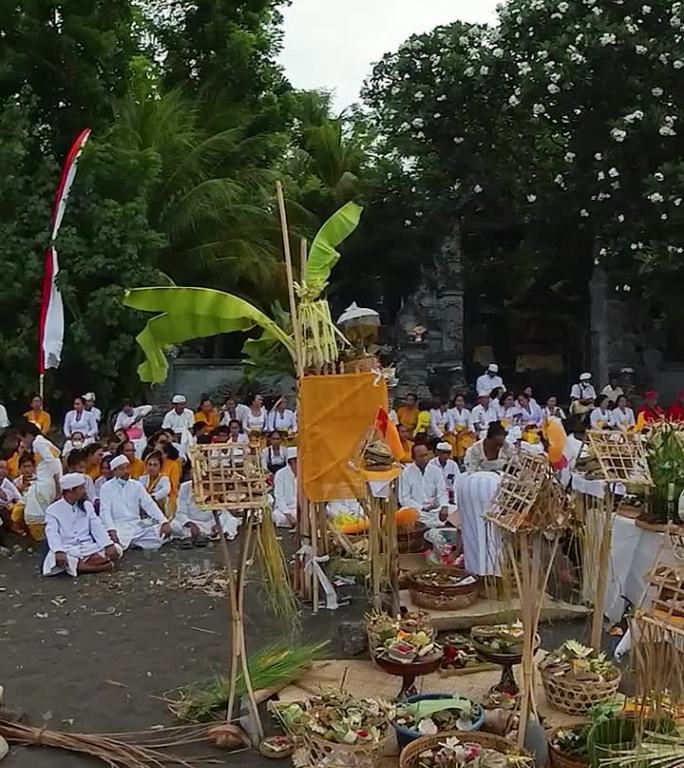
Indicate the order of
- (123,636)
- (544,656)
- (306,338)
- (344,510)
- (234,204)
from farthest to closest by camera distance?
(234,204), (344,510), (306,338), (123,636), (544,656)

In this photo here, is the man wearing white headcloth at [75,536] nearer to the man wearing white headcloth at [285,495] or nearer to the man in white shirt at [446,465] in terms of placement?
the man wearing white headcloth at [285,495]

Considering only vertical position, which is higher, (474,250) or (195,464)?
(474,250)

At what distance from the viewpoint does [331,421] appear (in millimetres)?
6898

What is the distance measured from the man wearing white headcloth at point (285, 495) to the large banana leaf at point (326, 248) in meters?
2.86

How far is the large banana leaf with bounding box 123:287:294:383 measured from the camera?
6773mm

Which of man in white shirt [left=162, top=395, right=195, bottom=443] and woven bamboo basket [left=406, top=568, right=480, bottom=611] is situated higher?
man in white shirt [left=162, top=395, right=195, bottom=443]

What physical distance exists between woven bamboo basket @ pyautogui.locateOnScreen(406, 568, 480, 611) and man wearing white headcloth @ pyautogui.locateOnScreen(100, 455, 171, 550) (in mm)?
3296

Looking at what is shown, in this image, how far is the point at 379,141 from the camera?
20.5 metres

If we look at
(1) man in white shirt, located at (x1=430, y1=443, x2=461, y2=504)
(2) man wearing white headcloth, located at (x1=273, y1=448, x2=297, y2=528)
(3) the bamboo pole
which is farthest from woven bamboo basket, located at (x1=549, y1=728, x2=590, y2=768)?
(2) man wearing white headcloth, located at (x1=273, y1=448, x2=297, y2=528)

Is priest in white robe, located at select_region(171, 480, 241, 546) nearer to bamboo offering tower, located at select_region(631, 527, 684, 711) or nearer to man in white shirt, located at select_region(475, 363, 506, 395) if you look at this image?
bamboo offering tower, located at select_region(631, 527, 684, 711)

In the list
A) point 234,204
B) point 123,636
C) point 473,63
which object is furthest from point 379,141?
point 123,636

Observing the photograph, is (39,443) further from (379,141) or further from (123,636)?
(379,141)

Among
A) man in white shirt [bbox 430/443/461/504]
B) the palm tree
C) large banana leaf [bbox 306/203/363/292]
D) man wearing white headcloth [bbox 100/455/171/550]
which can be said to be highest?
the palm tree

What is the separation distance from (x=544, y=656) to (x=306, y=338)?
2.82 m
